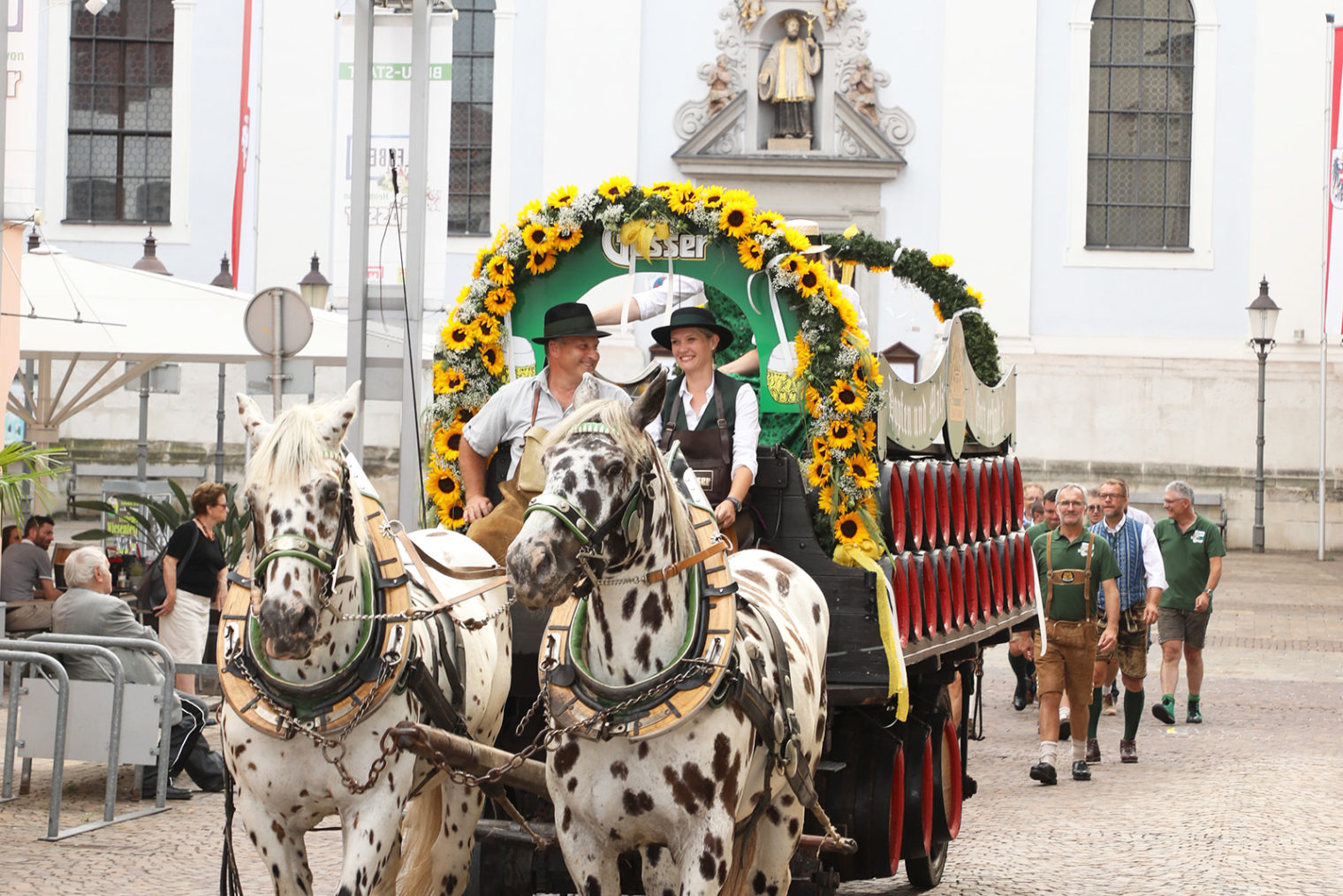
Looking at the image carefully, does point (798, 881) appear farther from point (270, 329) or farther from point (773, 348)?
point (270, 329)

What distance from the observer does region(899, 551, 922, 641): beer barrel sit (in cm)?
745

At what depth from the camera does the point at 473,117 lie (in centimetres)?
2977

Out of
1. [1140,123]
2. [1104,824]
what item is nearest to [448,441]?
[1104,824]

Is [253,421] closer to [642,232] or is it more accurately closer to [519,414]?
[519,414]

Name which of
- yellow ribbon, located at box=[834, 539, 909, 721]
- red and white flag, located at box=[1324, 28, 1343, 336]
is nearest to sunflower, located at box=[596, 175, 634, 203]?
yellow ribbon, located at box=[834, 539, 909, 721]

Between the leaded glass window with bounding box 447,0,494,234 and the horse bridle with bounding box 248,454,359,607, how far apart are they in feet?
81.5

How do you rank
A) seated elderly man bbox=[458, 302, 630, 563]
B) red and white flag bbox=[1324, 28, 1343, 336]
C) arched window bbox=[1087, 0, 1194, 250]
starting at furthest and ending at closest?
arched window bbox=[1087, 0, 1194, 250] → red and white flag bbox=[1324, 28, 1343, 336] → seated elderly man bbox=[458, 302, 630, 563]

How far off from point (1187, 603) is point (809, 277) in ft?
23.7

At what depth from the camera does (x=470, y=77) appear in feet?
97.5

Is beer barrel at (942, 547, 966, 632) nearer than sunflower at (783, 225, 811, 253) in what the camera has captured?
No

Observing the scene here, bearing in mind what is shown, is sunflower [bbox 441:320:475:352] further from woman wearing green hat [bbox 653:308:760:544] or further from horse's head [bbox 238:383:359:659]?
horse's head [bbox 238:383:359:659]

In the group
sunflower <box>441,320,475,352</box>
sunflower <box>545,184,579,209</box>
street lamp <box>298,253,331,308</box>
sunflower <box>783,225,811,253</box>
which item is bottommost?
sunflower <box>441,320,475,352</box>

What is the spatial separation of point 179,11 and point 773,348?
24938 mm

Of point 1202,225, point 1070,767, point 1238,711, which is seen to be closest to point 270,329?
point 1070,767
